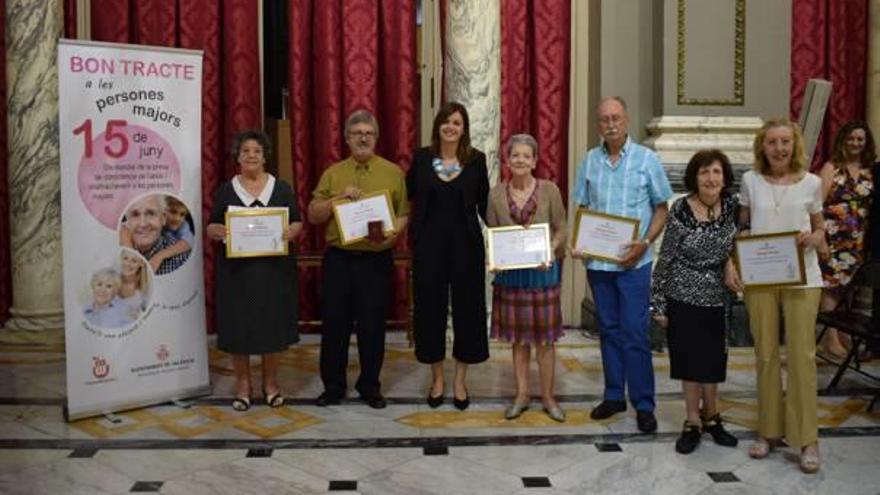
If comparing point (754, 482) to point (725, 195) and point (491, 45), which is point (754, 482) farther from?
point (491, 45)

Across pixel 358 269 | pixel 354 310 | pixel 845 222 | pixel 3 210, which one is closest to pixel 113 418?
pixel 354 310

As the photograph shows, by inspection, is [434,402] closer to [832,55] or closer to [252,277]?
[252,277]

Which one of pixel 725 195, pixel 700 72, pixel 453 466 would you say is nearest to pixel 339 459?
pixel 453 466

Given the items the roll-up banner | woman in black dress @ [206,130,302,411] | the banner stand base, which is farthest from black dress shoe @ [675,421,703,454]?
the banner stand base

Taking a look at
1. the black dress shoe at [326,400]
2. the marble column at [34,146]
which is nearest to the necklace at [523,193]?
the black dress shoe at [326,400]

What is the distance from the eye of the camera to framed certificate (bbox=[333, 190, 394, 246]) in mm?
4629

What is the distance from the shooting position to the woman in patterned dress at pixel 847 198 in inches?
227

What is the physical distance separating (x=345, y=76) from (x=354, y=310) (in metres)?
2.30

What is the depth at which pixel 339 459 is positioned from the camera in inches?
162

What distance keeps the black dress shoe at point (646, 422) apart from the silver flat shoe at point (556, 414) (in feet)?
1.18

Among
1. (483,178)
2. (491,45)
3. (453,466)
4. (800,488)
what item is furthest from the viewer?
(491,45)

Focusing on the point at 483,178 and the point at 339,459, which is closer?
the point at 339,459

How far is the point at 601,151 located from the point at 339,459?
1798 millimetres

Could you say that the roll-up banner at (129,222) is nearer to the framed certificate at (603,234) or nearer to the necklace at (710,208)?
the framed certificate at (603,234)
